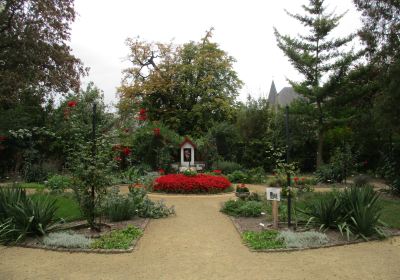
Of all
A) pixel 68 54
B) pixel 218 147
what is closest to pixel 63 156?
pixel 68 54

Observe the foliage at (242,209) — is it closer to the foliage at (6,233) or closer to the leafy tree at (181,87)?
the foliage at (6,233)

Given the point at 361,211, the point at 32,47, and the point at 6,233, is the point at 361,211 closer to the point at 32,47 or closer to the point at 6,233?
the point at 6,233

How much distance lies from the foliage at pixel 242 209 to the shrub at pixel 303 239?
89.0 inches

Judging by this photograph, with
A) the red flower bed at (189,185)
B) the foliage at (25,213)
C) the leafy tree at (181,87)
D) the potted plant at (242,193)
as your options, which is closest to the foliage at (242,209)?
the potted plant at (242,193)

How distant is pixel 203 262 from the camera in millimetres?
6086

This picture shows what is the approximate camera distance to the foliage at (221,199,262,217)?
9.62m

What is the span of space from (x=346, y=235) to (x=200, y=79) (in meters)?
22.5

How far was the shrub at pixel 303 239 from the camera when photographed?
6.87 m

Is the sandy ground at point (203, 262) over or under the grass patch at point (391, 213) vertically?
under

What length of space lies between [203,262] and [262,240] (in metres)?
1.59

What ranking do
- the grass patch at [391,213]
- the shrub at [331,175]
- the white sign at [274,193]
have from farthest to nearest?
the shrub at [331,175]
the grass patch at [391,213]
the white sign at [274,193]

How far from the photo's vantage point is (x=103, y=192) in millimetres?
8109

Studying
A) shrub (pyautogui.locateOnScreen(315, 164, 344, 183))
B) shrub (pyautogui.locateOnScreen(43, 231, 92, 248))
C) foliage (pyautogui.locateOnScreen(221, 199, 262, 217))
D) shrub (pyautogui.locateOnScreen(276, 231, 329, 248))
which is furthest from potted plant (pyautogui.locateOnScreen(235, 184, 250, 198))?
shrub (pyautogui.locateOnScreen(43, 231, 92, 248))

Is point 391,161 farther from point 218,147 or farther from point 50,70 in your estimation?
point 50,70
